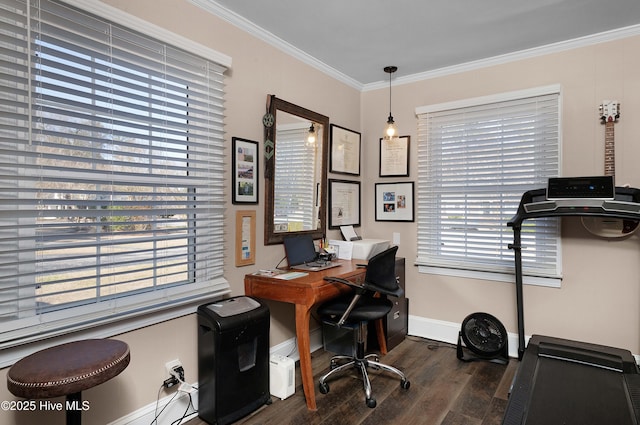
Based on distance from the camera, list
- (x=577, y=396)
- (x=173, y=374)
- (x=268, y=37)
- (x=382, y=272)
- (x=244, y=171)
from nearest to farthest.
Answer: (x=577, y=396) → (x=173, y=374) → (x=382, y=272) → (x=244, y=171) → (x=268, y=37)

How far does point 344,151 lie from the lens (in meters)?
3.75

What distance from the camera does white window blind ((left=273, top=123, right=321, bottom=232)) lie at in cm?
297

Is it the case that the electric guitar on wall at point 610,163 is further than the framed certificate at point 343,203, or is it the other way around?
the framed certificate at point 343,203

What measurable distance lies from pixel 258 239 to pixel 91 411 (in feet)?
4.70

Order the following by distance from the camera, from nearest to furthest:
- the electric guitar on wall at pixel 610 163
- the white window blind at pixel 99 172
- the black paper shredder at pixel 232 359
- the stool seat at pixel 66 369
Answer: the stool seat at pixel 66 369 → the white window blind at pixel 99 172 → the black paper shredder at pixel 232 359 → the electric guitar on wall at pixel 610 163

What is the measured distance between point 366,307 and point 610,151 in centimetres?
221

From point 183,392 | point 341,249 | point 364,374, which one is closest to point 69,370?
point 183,392

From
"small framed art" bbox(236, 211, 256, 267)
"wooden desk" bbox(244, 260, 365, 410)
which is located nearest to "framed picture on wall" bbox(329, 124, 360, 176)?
"small framed art" bbox(236, 211, 256, 267)

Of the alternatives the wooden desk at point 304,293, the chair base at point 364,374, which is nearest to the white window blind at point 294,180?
the wooden desk at point 304,293

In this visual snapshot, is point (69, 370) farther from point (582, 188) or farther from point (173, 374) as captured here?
point (582, 188)

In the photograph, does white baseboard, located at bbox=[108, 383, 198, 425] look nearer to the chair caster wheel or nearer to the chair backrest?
the chair caster wheel

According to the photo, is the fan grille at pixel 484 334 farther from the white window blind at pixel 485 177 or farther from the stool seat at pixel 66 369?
the stool seat at pixel 66 369

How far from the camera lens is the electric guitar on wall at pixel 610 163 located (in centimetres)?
273

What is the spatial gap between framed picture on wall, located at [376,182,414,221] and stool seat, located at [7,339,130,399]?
2.84 meters
